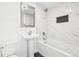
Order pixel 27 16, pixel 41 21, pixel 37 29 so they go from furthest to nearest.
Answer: pixel 41 21 → pixel 37 29 → pixel 27 16

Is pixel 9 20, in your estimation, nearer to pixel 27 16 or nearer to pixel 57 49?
pixel 27 16

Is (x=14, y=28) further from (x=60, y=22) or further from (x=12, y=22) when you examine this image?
(x=60, y=22)

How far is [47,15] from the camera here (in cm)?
346

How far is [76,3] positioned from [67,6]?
32cm

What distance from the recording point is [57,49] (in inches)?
78.1

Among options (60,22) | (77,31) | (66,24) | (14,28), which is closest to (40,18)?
(60,22)

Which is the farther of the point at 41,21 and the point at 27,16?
the point at 41,21

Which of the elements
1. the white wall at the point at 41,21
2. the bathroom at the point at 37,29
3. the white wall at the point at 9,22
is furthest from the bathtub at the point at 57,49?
the white wall at the point at 9,22

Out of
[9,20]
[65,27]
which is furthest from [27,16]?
[65,27]

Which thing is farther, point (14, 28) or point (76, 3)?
point (76, 3)

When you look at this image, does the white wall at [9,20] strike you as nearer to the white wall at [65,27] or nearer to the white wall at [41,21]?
the white wall at [41,21]

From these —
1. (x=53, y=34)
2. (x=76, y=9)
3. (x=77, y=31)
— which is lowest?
(x=53, y=34)

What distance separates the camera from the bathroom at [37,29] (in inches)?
72.6

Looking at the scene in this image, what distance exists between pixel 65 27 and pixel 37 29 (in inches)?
48.0
